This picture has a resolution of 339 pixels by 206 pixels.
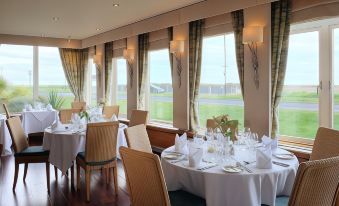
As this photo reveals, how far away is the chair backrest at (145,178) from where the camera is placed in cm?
196

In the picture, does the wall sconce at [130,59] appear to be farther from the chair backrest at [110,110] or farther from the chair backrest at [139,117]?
the chair backrest at [139,117]

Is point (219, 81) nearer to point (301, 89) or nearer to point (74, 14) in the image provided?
point (301, 89)

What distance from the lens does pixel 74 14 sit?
599 cm

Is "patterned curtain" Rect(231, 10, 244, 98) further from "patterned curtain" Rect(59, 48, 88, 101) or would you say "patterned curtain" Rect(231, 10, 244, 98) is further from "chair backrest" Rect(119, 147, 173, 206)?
"patterned curtain" Rect(59, 48, 88, 101)

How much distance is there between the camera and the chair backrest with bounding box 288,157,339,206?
1745 mm

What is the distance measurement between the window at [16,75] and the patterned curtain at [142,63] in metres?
4.15

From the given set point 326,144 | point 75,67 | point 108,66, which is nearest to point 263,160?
point 326,144

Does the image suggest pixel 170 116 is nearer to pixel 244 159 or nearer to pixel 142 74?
pixel 142 74

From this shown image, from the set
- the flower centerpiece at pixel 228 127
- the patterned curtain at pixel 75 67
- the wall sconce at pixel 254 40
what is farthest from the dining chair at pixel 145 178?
the patterned curtain at pixel 75 67

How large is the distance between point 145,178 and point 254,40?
119 inches

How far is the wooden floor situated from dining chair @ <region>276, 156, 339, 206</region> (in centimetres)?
243

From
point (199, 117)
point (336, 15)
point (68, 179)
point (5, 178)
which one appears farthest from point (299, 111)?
point (5, 178)

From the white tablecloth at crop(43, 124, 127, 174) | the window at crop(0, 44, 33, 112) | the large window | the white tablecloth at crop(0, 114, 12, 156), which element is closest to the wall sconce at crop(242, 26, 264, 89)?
the large window

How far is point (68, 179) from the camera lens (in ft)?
15.3
